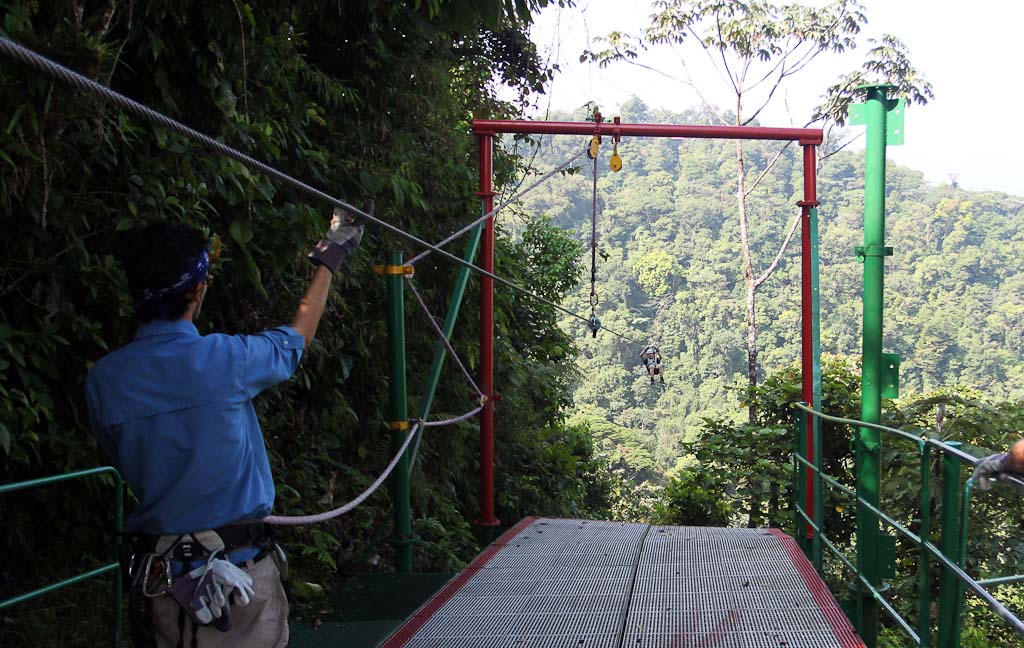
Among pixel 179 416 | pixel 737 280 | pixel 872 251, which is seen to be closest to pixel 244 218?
pixel 179 416

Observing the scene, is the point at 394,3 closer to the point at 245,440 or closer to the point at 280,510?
the point at 280,510

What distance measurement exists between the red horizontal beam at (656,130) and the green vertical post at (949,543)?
3481 millimetres

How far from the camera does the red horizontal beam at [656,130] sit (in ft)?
18.8

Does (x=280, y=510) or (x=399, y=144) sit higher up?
(x=399, y=144)

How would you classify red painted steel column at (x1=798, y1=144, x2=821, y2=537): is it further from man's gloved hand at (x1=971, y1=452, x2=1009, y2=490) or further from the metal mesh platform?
man's gloved hand at (x1=971, y1=452, x2=1009, y2=490)

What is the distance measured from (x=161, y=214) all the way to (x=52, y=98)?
0.59m

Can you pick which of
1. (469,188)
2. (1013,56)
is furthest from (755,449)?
(1013,56)

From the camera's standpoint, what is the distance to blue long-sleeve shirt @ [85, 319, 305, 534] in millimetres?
1842

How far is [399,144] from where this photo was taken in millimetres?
5531

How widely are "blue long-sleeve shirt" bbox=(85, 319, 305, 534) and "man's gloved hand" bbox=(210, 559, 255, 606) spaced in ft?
0.29

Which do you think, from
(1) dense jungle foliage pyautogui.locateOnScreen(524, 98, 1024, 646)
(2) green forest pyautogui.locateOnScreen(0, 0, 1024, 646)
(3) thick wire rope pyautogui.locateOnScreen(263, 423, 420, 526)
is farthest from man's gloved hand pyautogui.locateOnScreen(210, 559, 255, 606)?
(1) dense jungle foliage pyautogui.locateOnScreen(524, 98, 1024, 646)

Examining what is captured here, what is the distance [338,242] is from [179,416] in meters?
0.59

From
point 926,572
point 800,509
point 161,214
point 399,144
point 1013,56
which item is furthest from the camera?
point 1013,56

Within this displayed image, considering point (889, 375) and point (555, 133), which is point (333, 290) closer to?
point (555, 133)
